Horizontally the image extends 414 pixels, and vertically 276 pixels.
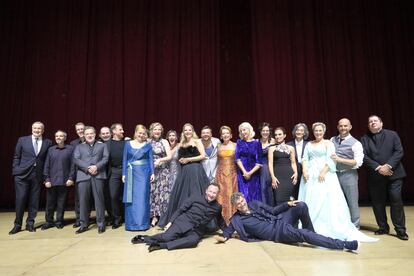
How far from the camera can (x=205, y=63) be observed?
670 centimetres

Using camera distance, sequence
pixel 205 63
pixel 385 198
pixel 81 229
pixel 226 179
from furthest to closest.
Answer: pixel 205 63, pixel 226 179, pixel 81 229, pixel 385 198

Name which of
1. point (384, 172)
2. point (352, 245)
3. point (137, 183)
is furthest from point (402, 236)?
point (137, 183)

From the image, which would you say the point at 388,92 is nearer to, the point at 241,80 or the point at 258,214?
the point at 241,80

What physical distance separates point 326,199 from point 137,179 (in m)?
2.41

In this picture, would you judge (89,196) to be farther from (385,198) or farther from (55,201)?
(385,198)

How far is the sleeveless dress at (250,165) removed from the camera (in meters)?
4.10

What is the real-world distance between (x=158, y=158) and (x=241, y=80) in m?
3.10

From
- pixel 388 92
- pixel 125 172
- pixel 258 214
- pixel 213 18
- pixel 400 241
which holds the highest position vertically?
pixel 213 18

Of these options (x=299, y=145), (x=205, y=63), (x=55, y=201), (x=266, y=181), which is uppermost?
(x=205, y=63)

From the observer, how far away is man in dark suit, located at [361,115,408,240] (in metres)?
3.61

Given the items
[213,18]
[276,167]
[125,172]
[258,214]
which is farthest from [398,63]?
[125,172]

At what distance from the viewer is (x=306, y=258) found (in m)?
2.77

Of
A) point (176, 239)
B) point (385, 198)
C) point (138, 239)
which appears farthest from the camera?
point (385, 198)

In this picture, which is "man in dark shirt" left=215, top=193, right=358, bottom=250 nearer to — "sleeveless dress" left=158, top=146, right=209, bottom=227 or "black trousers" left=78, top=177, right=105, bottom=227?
"sleeveless dress" left=158, top=146, right=209, bottom=227
